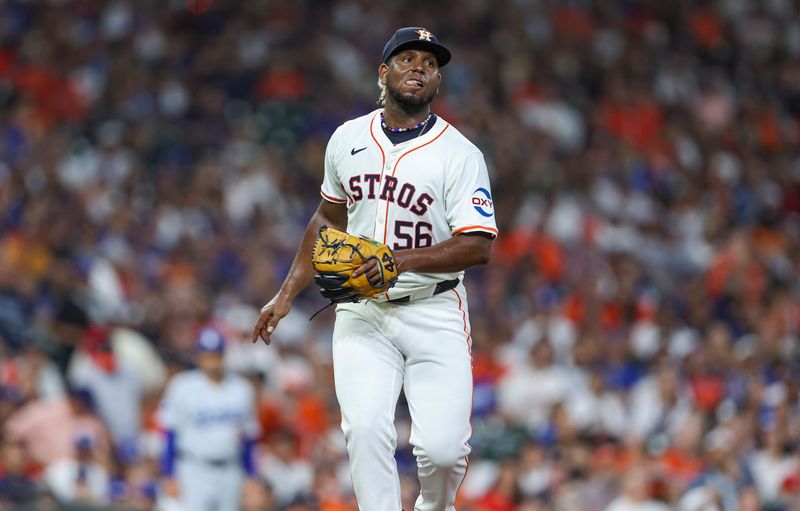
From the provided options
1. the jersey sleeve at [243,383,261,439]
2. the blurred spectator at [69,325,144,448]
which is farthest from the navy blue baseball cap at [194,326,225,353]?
the blurred spectator at [69,325,144,448]

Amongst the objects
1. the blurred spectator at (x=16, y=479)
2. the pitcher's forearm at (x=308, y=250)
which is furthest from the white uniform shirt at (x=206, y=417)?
the pitcher's forearm at (x=308, y=250)

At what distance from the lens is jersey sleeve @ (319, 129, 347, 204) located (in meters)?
5.31

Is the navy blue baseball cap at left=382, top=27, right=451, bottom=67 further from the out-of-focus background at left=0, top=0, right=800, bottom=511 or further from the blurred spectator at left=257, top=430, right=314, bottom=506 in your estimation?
the blurred spectator at left=257, top=430, right=314, bottom=506

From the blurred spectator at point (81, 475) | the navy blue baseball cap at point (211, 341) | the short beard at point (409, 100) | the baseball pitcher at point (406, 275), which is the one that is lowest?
the blurred spectator at point (81, 475)

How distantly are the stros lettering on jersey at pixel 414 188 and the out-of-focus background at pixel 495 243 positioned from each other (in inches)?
153

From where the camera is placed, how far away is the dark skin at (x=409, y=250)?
16.0 ft

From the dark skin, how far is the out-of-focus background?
3908 mm

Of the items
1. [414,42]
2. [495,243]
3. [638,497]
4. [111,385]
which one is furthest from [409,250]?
[495,243]

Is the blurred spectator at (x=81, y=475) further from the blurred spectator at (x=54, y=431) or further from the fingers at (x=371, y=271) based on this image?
the fingers at (x=371, y=271)

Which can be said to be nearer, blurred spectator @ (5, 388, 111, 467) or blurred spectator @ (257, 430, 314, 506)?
blurred spectator @ (257, 430, 314, 506)

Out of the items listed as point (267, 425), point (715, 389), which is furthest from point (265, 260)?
point (715, 389)

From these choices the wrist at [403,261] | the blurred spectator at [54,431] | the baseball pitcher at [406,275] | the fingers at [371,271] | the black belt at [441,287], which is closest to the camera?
the fingers at [371,271]

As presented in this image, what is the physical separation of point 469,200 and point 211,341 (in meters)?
4.84

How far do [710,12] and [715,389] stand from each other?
24.1 feet
